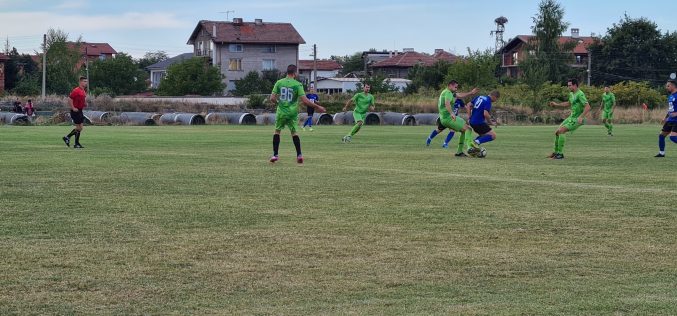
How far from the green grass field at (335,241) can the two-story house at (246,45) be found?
98954 millimetres

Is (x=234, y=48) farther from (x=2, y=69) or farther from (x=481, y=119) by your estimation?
(x=481, y=119)

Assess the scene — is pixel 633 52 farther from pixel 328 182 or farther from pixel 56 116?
pixel 328 182

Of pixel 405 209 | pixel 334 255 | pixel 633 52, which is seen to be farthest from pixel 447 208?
pixel 633 52

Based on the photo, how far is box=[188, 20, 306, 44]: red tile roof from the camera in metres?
115

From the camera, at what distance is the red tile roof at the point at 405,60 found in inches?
5748

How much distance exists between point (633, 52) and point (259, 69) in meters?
42.5

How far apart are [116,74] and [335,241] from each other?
101555mm

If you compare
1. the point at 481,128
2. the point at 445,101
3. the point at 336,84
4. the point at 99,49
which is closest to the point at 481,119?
the point at 481,128

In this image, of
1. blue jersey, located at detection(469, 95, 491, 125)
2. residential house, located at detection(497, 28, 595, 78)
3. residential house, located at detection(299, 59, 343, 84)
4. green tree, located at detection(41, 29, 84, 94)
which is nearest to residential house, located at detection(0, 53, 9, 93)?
green tree, located at detection(41, 29, 84, 94)

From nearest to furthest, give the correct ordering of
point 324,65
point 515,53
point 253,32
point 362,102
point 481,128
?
point 481,128
point 362,102
point 253,32
point 515,53
point 324,65

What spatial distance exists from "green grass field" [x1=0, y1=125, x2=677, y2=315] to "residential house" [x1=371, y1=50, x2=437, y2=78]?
129 m

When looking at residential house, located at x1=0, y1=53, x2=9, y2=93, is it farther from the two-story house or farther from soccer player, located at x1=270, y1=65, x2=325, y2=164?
soccer player, located at x1=270, y1=65, x2=325, y2=164

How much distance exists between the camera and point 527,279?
24.2ft

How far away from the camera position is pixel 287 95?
2012 centimetres
